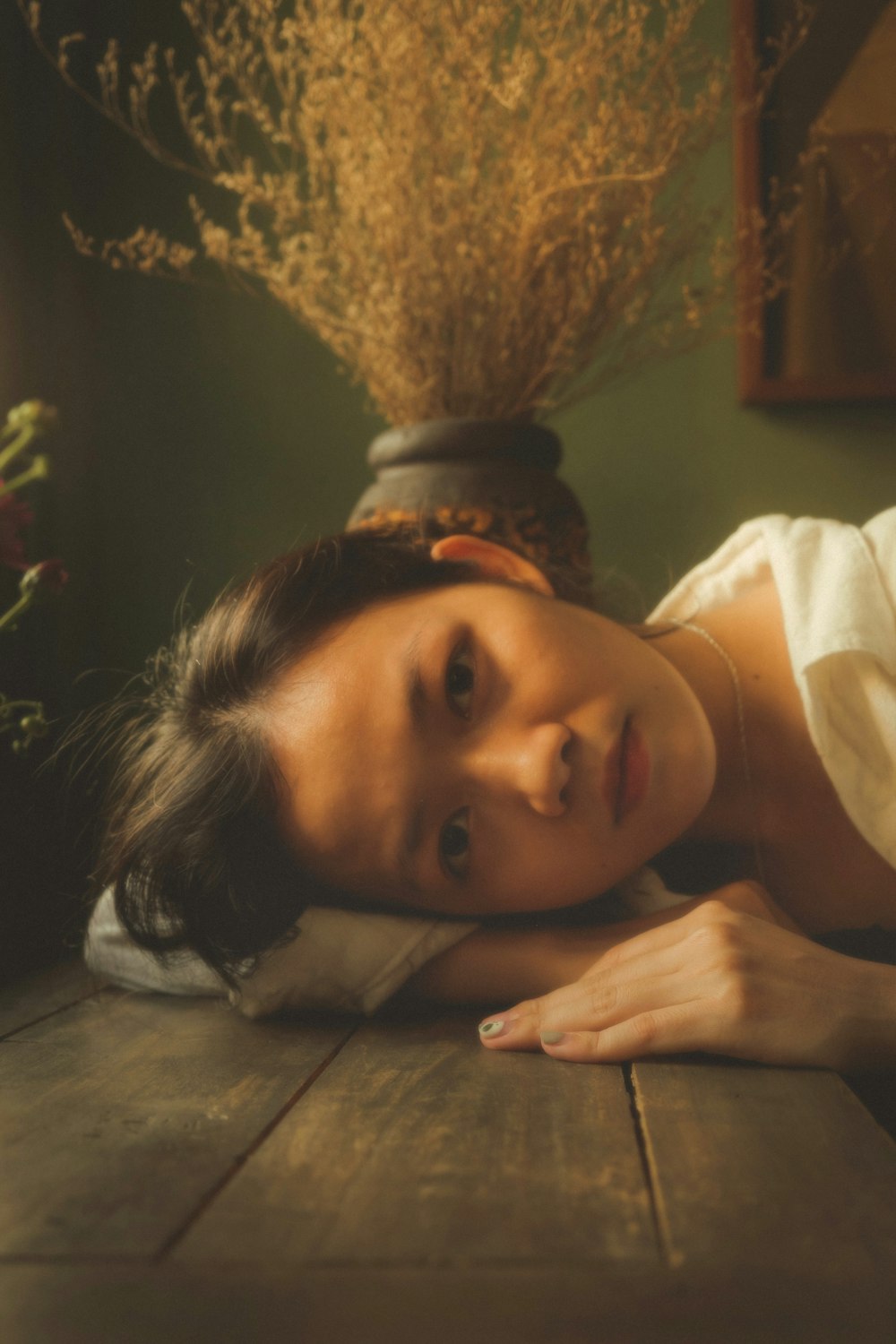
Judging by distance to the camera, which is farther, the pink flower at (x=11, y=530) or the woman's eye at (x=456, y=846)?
the woman's eye at (x=456, y=846)

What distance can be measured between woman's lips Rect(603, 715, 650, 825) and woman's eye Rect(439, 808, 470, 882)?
110mm

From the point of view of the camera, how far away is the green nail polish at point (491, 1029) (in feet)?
2.30

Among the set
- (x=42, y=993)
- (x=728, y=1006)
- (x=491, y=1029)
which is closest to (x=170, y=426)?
(x=42, y=993)

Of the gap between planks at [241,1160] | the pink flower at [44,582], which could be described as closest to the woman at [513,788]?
the gap between planks at [241,1160]

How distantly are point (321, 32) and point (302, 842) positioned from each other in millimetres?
955

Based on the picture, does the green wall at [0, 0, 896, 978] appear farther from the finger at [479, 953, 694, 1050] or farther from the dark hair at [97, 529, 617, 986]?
the finger at [479, 953, 694, 1050]

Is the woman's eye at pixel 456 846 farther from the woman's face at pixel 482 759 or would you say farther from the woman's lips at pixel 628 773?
the woman's lips at pixel 628 773

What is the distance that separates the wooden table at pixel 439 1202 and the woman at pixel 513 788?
99mm

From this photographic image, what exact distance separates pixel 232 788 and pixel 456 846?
0.19 meters

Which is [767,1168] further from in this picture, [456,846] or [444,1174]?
[456,846]

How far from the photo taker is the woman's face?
775 millimetres

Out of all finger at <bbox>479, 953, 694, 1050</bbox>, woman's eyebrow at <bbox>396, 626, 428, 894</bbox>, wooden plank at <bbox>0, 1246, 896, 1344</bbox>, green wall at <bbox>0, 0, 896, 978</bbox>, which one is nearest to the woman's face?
woman's eyebrow at <bbox>396, 626, 428, 894</bbox>

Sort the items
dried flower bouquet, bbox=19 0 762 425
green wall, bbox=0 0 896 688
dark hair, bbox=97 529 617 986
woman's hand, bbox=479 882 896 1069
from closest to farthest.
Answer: woman's hand, bbox=479 882 896 1069, dark hair, bbox=97 529 617 986, dried flower bouquet, bbox=19 0 762 425, green wall, bbox=0 0 896 688

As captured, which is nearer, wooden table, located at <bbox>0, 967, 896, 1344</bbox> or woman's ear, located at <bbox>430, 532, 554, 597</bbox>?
wooden table, located at <bbox>0, 967, 896, 1344</bbox>
